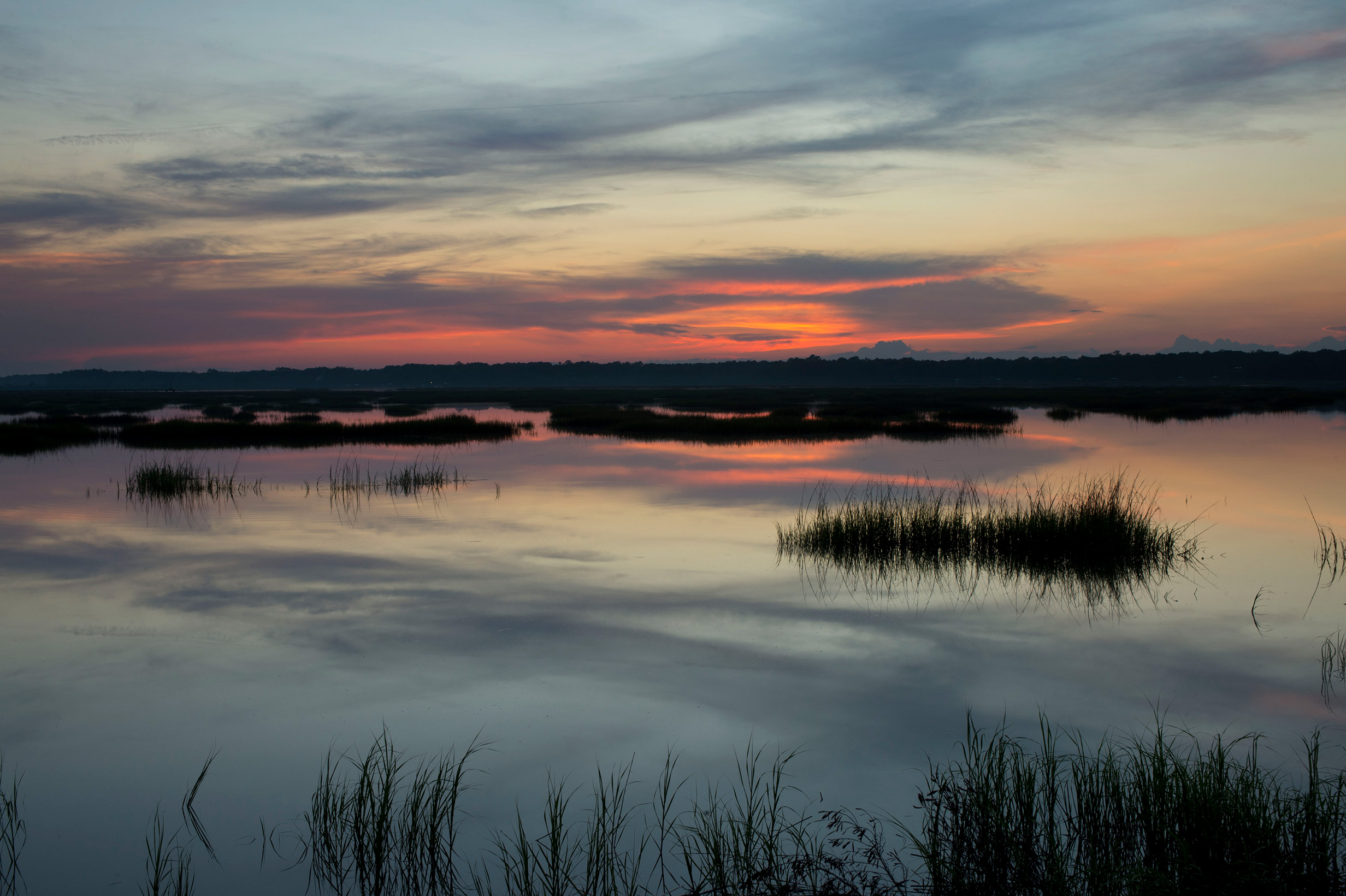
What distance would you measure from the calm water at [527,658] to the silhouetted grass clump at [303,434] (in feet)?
54.3

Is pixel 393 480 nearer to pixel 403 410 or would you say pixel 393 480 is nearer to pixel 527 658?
pixel 527 658

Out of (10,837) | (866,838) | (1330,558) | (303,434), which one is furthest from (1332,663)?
(303,434)

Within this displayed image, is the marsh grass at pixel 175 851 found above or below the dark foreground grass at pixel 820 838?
below

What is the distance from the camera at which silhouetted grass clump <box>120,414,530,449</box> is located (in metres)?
33.5

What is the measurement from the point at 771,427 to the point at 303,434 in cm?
2028

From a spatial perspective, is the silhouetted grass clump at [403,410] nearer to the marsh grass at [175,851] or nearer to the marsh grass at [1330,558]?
the marsh grass at [1330,558]

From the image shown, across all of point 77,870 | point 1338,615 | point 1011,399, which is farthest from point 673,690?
point 1011,399

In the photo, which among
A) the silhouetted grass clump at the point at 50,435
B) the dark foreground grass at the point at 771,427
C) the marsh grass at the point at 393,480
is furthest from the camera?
the dark foreground grass at the point at 771,427

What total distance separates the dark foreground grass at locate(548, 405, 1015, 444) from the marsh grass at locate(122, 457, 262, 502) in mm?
17938

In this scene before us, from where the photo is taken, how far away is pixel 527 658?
28.5 feet

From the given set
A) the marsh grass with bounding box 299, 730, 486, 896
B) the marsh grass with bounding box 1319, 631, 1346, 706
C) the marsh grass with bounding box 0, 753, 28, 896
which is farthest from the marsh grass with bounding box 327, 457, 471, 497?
the marsh grass with bounding box 1319, 631, 1346, 706

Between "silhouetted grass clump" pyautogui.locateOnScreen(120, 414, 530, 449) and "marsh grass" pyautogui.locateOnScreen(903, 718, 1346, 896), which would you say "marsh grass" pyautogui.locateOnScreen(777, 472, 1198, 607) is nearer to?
"marsh grass" pyautogui.locateOnScreen(903, 718, 1346, 896)

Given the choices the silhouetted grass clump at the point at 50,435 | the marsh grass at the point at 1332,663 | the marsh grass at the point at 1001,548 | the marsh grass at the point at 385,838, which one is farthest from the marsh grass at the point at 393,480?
the marsh grass at the point at 1332,663

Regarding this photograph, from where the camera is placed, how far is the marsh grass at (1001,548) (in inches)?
472
